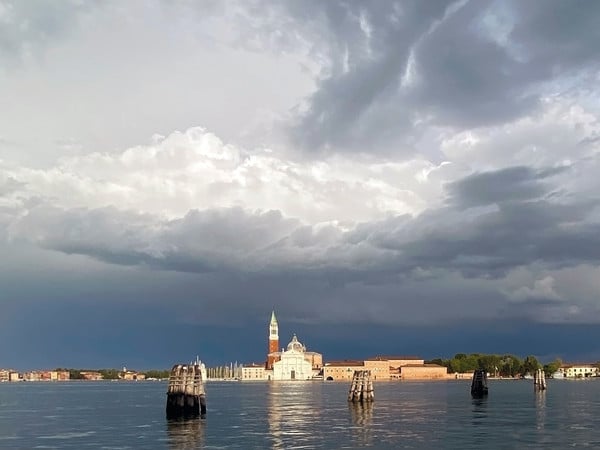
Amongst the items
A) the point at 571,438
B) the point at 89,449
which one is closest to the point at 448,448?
the point at 571,438

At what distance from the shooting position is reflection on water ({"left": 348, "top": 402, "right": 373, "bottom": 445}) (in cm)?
5169

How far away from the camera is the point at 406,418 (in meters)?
70.9

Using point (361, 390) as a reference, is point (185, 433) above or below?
below

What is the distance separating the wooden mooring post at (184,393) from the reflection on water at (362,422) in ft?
48.0

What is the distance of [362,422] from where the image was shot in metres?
66.1

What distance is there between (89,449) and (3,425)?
2493 centimetres

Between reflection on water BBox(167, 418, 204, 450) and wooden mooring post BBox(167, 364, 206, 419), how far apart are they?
1.64 meters

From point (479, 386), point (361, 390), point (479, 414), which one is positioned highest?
point (361, 390)

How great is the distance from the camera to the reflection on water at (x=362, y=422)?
5169cm

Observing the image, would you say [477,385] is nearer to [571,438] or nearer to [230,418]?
[230,418]

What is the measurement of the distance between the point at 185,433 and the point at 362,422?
1631 cm

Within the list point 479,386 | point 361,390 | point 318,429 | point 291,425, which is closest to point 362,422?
point 291,425

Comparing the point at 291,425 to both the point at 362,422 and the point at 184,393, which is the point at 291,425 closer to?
the point at 362,422

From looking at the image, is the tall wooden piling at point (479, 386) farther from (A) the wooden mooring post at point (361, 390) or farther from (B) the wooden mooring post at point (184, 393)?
(B) the wooden mooring post at point (184, 393)
